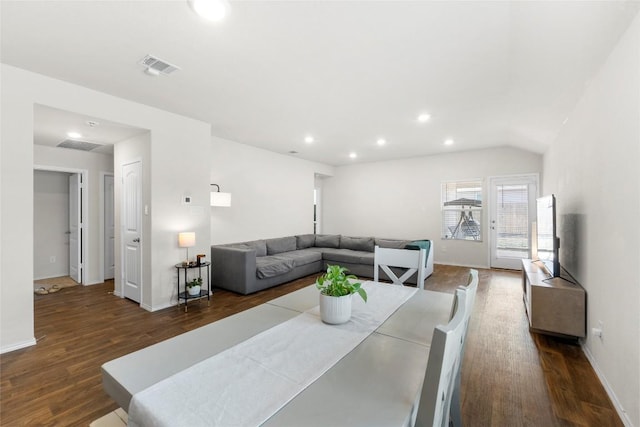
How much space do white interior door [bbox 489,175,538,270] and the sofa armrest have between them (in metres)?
5.07

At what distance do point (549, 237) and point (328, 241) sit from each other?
4170 millimetres

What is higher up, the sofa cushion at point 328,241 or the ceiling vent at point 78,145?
the ceiling vent at point 78,145

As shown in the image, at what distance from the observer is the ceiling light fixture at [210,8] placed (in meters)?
1.74

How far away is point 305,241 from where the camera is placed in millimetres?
6516

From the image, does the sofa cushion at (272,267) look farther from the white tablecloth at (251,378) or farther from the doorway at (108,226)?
the white tablecloth at (251,378)

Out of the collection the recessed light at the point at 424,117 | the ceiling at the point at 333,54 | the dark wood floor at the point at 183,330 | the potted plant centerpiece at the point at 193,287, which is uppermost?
the recessed light at the point at 424,117

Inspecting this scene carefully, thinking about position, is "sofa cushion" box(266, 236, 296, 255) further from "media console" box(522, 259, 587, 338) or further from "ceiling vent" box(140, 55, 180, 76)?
"media console" box(522, 259, 587, 338)

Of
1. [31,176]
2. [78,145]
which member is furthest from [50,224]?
[31,176]

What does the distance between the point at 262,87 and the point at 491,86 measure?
2425mm

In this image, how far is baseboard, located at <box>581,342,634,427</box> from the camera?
169 cm

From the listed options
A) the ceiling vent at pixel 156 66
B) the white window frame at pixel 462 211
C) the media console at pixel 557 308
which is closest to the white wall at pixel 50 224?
the ceiling vent at pixel 156 66

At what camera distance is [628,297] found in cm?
171

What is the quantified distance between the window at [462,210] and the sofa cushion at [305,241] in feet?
10.0

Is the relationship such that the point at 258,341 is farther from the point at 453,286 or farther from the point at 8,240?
the point at 453,286
